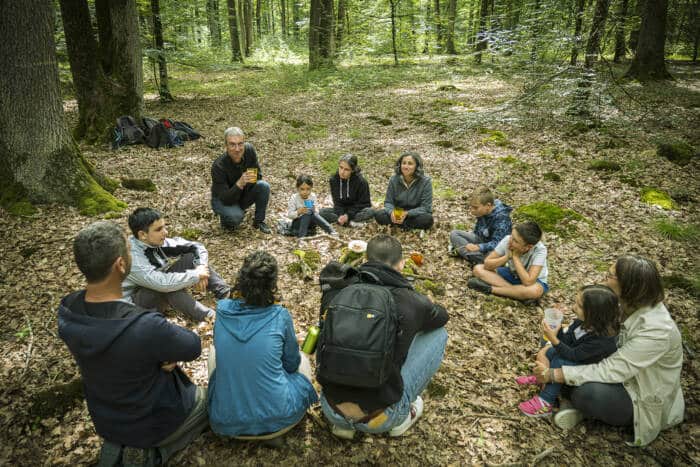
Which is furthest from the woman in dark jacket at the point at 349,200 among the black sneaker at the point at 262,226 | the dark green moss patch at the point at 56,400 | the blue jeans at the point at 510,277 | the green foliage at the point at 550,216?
the dark green moss patch at the point at 56,400

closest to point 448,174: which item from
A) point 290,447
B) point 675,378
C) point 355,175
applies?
point 355,175

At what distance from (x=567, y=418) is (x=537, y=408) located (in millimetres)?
211

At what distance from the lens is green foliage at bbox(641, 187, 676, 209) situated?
5754 mm

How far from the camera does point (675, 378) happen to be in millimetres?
2602

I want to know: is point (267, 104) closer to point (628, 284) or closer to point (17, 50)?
point (17, 50)

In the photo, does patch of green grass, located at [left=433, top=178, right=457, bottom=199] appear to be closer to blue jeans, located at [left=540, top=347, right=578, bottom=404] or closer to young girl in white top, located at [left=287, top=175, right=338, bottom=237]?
young girl in white top, located at [left=287, top=175, right=338, bottom=237]

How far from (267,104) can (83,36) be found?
593 centimetres

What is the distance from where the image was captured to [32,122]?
4.95 m

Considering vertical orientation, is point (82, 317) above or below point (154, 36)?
below

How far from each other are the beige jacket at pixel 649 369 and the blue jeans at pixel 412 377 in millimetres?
1136

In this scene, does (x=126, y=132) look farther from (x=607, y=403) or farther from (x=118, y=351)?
(x=607, y=403)

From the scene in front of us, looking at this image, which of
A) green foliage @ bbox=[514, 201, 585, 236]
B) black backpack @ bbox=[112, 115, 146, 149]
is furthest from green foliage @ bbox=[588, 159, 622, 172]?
black backpack @ bbox=[112, 115, 146, 149]

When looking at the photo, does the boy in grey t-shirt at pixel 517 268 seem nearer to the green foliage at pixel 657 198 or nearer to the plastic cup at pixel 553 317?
the plastic cup at pixel 553 317

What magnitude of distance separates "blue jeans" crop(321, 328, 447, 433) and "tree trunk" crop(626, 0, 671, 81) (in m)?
12.6
